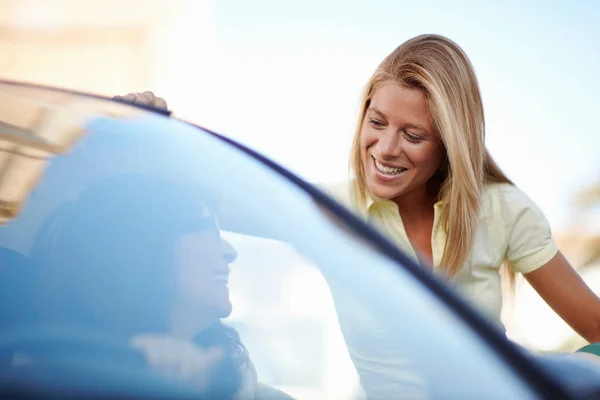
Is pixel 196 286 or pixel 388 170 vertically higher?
pixel 388 170

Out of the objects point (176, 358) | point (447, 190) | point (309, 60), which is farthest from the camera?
point (309, 60)

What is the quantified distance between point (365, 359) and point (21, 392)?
0.28 m

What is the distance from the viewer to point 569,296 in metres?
1.88

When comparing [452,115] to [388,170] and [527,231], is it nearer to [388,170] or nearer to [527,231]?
[388,170]

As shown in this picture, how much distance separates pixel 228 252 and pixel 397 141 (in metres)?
1.07

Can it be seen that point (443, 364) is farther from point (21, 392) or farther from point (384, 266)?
point (21, 392)

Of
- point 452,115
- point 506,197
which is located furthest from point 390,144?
point 506,197

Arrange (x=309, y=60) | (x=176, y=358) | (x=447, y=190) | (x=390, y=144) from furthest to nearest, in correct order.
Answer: (x=309, y=60) → (x=447, y=190) → (x=390, y=144) → (x=176, y=358)

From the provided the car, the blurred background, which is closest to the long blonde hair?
the car

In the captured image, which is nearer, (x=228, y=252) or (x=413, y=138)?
(x=228, y=252)

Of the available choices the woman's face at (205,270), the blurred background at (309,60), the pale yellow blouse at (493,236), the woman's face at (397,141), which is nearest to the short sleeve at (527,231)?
the pale yellow blouse at (493,236)

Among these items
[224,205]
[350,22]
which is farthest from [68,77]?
[224,205]

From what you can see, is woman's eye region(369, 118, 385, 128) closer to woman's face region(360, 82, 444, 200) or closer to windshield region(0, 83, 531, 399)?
woman's face region(360, 82, 444, 200)

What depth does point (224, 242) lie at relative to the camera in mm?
722
